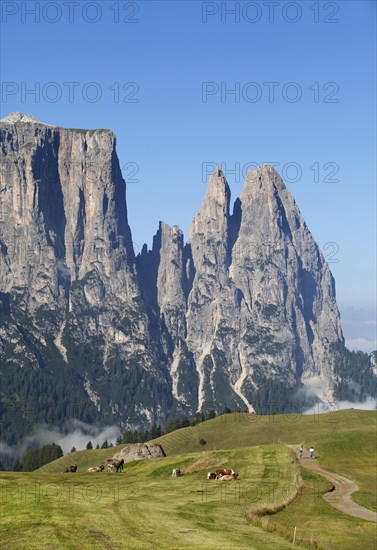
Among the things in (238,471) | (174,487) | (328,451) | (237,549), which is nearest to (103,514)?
(237,549)

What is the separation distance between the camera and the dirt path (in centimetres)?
7631

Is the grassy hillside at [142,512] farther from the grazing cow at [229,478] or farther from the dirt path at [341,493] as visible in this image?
the dirt path at [341,493]

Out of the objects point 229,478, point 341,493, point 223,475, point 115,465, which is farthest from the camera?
point 115,465

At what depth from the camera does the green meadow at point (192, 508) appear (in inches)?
2015

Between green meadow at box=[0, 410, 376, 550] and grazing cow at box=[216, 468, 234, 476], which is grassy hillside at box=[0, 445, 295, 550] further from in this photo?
grazing cow at box=[216, 468, 234, 476]

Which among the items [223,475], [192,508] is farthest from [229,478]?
[192,508]

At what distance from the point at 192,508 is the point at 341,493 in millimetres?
27812

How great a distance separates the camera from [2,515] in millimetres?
56062

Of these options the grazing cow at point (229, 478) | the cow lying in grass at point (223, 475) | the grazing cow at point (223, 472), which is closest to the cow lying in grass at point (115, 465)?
the cow lying in grass at point (223, 475)

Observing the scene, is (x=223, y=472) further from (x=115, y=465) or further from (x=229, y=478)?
(x=115, y=465)

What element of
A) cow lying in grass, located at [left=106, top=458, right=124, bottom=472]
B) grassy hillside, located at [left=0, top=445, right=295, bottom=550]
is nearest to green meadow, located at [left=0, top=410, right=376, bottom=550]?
grassy hillside, located at [left=0, top=445, right=295, bottom=550]

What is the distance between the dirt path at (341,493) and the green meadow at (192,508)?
117cm

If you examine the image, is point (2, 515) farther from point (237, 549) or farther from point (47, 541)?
point (237, 549)

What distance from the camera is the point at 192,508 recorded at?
6556 cm
